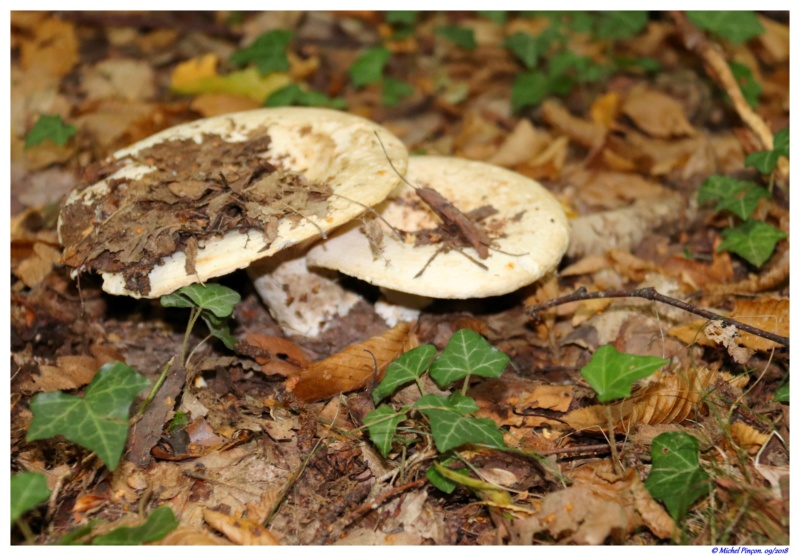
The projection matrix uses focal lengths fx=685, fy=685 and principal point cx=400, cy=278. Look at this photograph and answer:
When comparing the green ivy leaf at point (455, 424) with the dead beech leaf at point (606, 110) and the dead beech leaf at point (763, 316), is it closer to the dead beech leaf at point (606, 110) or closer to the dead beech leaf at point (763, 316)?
the dead beech leaf at point (763, 316)

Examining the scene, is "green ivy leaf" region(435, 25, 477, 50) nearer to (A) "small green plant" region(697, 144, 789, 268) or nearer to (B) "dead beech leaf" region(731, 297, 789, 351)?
(A) "small green plant" region(697, 144, 789, 268)

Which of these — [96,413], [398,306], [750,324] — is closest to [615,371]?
[750,324]

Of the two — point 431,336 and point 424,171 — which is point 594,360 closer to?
point 431,336

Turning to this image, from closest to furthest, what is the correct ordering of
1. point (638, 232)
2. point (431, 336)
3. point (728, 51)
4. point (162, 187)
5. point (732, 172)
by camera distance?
point (162, 187) → point (431, 336) → point (638, 232) → point (732, 172) → point (728, 51)

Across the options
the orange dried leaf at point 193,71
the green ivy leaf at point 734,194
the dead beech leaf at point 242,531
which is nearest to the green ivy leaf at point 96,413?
the dead beech leaf at point 242,531

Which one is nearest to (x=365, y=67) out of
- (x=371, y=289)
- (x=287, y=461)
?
(x=371, y=289)

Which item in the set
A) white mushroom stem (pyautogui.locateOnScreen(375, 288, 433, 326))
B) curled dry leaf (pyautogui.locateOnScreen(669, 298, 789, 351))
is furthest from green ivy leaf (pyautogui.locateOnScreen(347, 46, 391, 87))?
curled dry leaf (pyautogui.locateOnScreen(669, 298, 789, 351))

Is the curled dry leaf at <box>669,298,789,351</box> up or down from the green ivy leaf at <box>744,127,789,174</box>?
down
